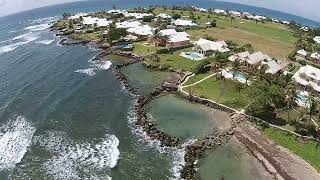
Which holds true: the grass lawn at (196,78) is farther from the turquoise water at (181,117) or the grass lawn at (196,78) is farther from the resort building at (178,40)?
the resort building at (178,40)

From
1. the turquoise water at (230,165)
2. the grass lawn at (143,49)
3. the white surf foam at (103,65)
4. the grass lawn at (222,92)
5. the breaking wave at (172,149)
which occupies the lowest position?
the turquoise water at (230,165)

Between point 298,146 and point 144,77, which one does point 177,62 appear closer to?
point 144,77

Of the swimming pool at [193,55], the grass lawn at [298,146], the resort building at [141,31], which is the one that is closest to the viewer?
the grass lawn at [298,146]

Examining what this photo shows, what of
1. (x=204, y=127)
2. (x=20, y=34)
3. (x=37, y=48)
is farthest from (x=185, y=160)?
(x=20, y=34)

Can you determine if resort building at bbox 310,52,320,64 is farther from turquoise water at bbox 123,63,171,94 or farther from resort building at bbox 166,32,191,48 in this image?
turquoise water at bbox 123,63,171,94

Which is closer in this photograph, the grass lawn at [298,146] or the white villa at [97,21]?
the grass lawn at [298,146]

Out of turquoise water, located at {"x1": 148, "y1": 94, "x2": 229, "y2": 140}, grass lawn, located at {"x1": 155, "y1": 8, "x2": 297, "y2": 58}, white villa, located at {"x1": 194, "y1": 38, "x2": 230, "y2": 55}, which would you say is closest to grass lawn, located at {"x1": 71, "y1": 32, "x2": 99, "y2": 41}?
grass lawn, located at {"x1": 155, "y1": 8, "x2": 297, "y2": 58}

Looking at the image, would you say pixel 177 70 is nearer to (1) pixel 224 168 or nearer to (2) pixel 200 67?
(2) pixel 200 67

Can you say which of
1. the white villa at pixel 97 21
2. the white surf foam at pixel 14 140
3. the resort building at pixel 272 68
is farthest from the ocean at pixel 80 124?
the white villa at pixel 97 21
